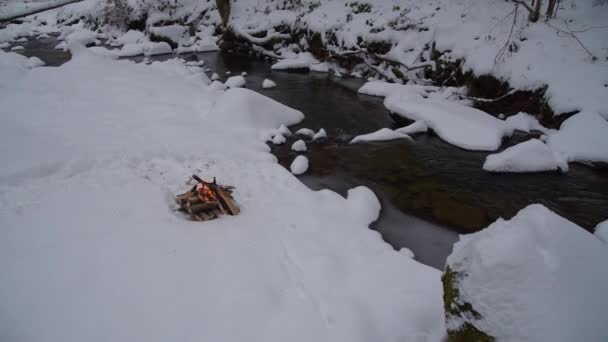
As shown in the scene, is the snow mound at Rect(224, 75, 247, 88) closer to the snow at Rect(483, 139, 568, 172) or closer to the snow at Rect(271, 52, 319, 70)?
the snow at Rect(271, 52, 319, 70)

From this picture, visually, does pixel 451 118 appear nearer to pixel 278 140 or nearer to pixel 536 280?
pixel 278 140

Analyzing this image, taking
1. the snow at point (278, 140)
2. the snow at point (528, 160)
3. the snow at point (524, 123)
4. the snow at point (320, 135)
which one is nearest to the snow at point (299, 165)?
Answer: the snow at point (278, 140)

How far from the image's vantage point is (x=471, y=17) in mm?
10312

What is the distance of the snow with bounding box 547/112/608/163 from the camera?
18.9 feet

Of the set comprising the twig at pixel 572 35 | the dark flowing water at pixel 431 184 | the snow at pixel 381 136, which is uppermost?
the twig at pixel 572 35

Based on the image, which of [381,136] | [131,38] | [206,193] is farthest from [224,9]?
[206,193]

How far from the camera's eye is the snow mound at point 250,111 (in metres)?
7.11

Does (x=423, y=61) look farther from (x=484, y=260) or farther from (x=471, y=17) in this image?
(x=484, y=260)

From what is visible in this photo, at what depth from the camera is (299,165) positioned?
571 cm

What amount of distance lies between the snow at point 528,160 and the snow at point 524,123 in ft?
4.42

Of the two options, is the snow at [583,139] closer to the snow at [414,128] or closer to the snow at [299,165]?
the snow at [414,128]

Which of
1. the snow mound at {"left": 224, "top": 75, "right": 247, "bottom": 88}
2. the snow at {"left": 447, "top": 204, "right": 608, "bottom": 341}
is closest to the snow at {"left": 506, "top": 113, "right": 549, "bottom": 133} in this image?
the snow at {"left": 447, "top": 204, "right": 608, "bottom": 341}

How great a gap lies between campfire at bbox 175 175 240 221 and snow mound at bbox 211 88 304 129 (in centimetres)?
300

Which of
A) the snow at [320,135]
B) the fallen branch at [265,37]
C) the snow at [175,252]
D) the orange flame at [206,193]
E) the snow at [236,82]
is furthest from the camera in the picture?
the fallen branch at [265,37]
